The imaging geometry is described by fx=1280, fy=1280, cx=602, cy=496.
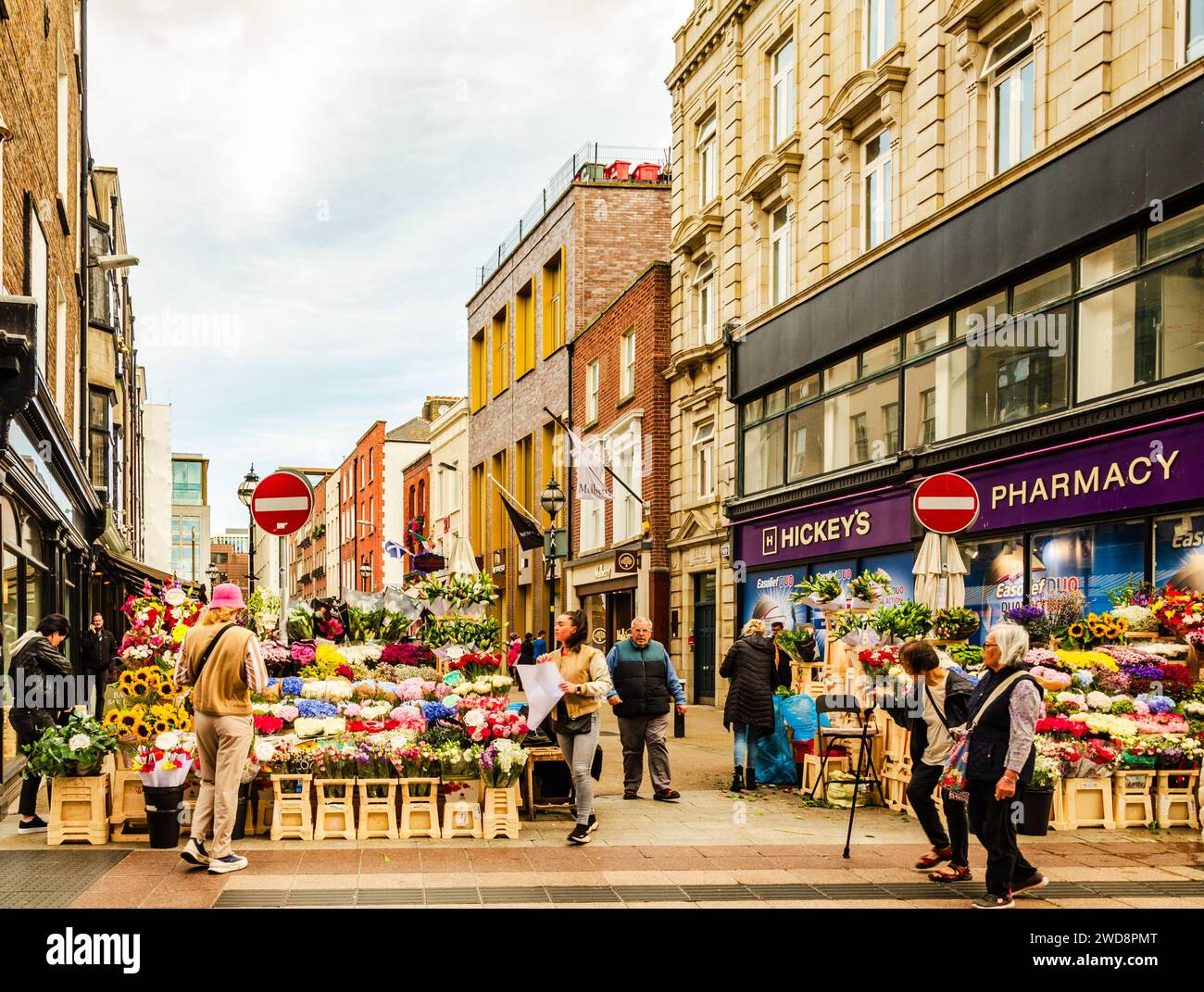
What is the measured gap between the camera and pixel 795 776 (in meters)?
13.5

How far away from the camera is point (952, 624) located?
43.8ft

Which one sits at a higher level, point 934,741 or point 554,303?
point 554,303

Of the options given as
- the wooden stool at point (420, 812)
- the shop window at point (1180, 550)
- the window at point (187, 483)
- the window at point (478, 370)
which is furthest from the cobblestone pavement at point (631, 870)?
the window at point (187, 483)

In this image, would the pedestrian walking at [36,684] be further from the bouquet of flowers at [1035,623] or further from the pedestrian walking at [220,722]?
the bouquet of flowers at [1035,623]

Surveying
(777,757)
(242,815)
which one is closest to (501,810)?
(242,815)

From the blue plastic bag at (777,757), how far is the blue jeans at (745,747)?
0.24 m

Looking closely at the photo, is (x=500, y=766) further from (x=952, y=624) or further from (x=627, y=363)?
(x=627, y=363)

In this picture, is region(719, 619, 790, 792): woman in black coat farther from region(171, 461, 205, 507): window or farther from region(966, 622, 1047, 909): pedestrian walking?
region(171, 461, 205, 507): window

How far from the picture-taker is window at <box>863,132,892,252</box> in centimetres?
2075

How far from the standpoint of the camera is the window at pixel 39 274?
14.8 metres

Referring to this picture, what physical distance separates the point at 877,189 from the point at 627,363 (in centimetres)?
1250

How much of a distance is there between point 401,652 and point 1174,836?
745cm

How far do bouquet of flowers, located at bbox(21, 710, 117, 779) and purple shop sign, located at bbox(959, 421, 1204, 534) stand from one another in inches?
426
